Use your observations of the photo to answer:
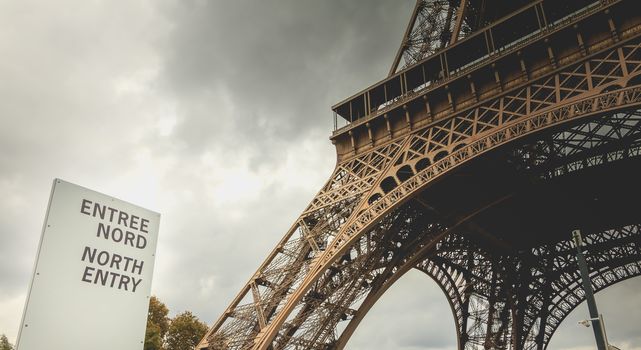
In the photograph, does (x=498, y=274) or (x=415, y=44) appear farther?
(x=498, y=274)

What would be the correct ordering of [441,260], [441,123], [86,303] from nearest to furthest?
1. [86,303]
2. [441,123]
3. [441,260]

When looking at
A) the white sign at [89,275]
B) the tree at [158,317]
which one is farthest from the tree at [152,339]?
the white sign at [89,275]

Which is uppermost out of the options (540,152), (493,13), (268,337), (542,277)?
(493,13)

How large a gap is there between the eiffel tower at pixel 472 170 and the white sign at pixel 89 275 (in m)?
12.4

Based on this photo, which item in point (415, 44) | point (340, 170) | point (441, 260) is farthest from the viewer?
point (441, 260)

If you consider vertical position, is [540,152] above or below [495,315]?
above

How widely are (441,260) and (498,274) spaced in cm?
586

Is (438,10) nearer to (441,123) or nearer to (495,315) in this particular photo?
(441,123)

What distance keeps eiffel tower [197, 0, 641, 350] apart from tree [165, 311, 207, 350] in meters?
17.2

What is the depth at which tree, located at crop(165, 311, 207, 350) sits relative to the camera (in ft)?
105

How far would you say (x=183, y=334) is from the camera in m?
32.4

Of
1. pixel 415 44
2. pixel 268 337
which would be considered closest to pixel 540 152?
pixel 415 44

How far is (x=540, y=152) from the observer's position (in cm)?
1853

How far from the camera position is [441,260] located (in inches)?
1064
